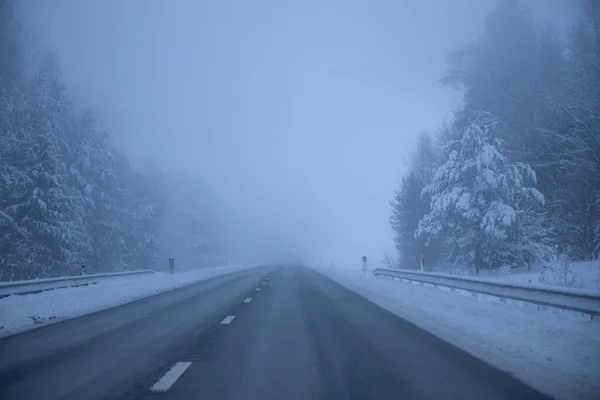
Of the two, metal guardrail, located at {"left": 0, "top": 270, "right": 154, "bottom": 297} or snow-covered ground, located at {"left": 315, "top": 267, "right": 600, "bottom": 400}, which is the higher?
metal guardrail, located at {"left": 0, "top": 270, "right": 154, "bottom": 297}

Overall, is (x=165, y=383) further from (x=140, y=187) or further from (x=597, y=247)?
(x=140, y=187)

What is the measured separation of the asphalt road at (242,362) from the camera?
16.4 ft

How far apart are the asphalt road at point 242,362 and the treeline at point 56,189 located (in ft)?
59.6

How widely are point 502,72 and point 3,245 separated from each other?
37170 mm

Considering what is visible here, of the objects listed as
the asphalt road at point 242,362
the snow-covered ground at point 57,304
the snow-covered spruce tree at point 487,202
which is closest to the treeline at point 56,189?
the snow-covered ground at point 57,304

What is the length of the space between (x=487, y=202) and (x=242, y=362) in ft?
59.6

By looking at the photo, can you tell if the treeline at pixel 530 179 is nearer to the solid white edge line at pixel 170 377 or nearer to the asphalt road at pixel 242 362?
the asphalt road at pixel 242 362

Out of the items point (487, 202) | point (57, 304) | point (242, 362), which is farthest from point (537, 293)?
point (57, 304)

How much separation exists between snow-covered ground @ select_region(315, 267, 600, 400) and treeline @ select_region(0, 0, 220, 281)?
2268 cm

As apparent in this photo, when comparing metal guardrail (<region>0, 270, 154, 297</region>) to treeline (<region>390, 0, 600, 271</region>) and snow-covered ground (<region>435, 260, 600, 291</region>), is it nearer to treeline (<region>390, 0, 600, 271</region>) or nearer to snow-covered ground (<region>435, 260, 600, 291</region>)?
snow-covered ground (<region>435, 260, 600, 291</region>)

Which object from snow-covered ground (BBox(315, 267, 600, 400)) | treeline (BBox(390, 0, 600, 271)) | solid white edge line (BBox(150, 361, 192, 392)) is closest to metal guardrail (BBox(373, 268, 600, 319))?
snow-covered ground (BBox(315, 267, 600, 400))

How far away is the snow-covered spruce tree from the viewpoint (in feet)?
67.8

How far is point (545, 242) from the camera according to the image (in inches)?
915

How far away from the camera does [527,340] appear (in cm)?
786
